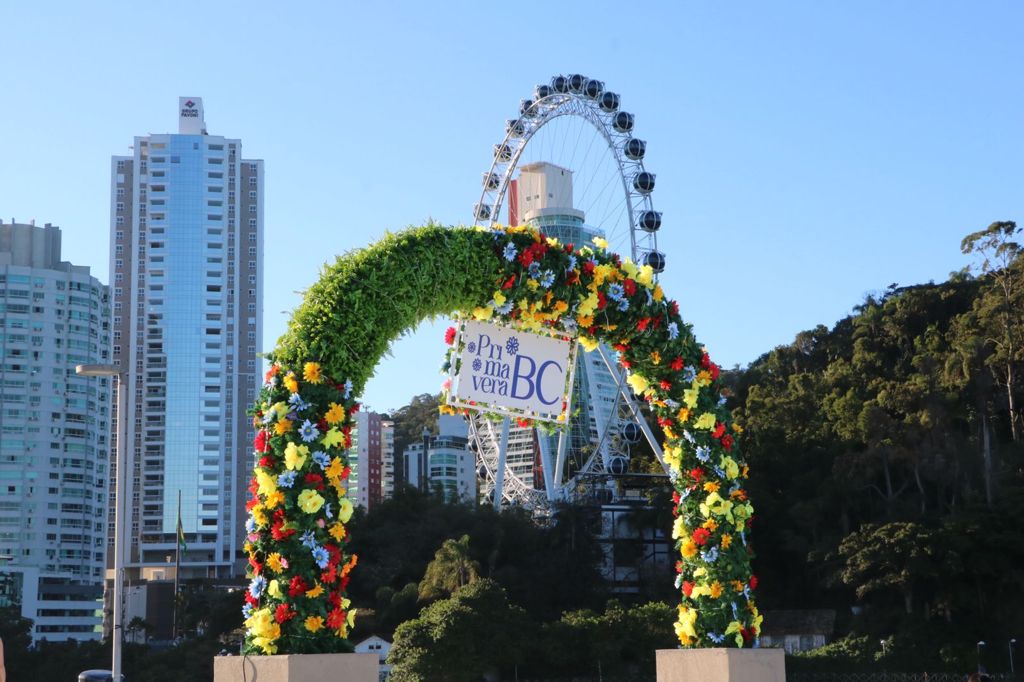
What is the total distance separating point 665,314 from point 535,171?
49900 millimetres

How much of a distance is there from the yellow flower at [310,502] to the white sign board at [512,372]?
1.68 metres

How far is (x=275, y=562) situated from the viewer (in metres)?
10.1

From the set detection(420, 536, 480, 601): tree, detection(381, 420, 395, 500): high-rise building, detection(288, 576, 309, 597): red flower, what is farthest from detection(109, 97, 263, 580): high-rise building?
detection(288, 576, 309, 597): red flower

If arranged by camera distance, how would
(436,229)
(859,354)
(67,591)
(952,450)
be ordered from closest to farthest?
(436,229) < (952,450) < (859,354) < (67,591)

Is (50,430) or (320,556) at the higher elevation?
(50,430)

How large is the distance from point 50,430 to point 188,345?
43.9ft

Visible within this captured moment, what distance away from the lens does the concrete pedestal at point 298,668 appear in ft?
31.5

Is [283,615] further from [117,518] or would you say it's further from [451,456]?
[451,456]

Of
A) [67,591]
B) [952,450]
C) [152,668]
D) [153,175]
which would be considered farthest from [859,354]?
[153,175]

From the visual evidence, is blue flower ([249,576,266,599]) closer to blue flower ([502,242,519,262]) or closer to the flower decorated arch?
the flower decorated arch

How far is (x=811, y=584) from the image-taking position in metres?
47.3

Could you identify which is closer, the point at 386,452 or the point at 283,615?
the point at 283,615

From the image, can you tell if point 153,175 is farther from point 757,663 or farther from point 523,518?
point 757,663

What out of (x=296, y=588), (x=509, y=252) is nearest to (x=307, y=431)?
(x=296, y=588)
